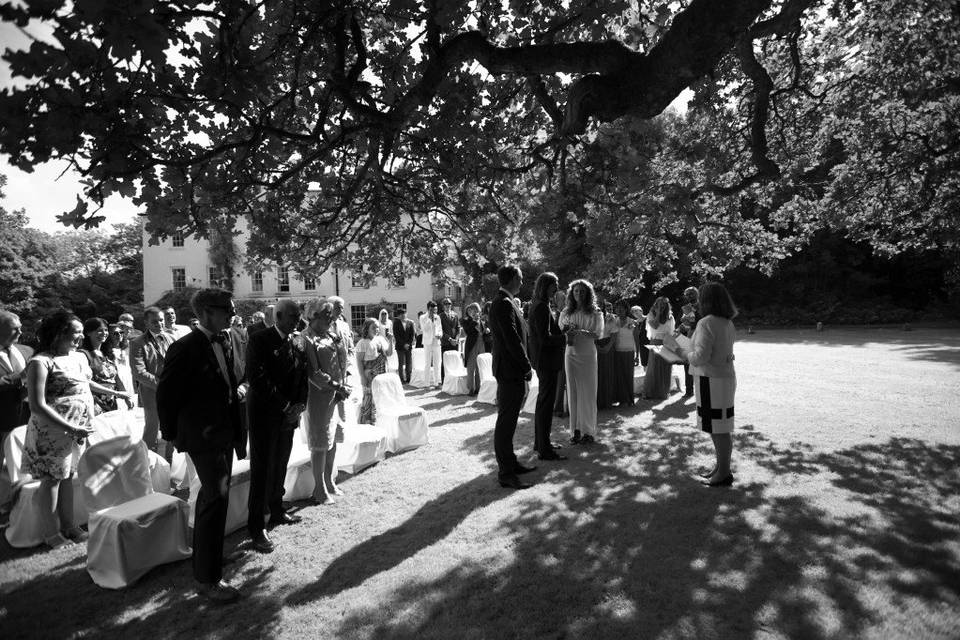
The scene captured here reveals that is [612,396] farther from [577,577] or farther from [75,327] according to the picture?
[75,327]

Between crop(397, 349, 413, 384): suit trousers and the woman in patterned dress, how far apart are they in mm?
9417

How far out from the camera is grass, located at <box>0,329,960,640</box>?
3086 mm

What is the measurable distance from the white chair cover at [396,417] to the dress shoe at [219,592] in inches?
141

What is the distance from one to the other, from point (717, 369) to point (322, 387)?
4198 mm

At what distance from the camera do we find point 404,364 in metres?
14.2

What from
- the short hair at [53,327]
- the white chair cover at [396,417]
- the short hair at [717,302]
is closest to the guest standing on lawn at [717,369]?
the short hair at [717,302]

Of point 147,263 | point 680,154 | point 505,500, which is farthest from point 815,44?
point 147,263

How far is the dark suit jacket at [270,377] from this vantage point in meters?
4.27

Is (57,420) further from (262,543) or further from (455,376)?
(455,376)

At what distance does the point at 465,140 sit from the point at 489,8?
1883mm

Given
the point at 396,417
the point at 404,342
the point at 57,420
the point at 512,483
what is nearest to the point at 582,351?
the point at 512,483

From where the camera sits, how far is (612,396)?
9594 millimetres

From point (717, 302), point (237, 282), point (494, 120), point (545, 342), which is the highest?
point (237, 282)

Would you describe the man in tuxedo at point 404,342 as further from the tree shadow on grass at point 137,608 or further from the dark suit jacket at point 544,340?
the tree shadow on grass at point 137,608
